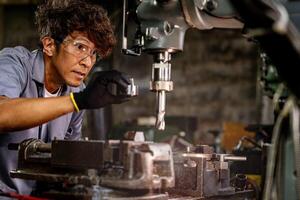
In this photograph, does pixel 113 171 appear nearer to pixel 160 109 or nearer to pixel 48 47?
pixel 160 109

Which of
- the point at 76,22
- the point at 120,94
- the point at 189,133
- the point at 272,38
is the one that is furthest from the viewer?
the point at 189,133

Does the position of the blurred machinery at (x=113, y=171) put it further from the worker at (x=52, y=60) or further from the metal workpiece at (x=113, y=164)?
the worker at (x=52, y=60)

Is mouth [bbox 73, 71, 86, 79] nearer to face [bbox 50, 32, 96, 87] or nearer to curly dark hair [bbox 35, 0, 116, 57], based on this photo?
face [bbox 50, 32, 96, 87]

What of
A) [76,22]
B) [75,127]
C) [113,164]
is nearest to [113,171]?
[113,164]

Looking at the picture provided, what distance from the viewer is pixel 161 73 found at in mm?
1510

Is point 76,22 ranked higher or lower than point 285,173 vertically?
higher

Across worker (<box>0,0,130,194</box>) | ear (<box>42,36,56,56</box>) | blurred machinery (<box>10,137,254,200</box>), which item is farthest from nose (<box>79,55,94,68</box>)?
blurred machinery (<box>10,137,254,200</box>)

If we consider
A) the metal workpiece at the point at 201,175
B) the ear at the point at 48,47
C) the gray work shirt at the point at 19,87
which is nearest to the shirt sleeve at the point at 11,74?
the gray work shirt at the point at 19,87

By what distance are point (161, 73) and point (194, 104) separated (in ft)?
12.8

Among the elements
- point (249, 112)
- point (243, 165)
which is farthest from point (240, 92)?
point (243, 165)

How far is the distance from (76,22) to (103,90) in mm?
511

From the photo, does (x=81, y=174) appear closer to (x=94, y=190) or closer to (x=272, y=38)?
(x=94, y=190)

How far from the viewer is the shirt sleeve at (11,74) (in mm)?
1810

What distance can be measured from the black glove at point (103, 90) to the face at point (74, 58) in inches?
16.7
